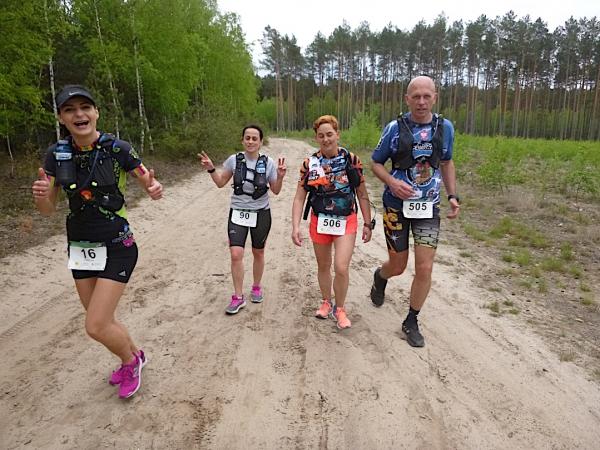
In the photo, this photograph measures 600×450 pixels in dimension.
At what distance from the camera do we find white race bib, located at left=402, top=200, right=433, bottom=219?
3400mm

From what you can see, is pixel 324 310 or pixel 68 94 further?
pixel 324 310

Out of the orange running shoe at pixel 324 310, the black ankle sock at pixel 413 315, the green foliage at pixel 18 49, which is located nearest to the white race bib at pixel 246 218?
the orange running shoe at pixel 324 310

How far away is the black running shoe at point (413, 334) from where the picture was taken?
356cm

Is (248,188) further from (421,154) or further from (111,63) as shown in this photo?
(111,63)

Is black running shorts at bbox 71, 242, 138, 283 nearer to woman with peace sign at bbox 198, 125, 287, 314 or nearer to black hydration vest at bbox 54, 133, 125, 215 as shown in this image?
black hydration vest at bbox 54, 133, 125, 215

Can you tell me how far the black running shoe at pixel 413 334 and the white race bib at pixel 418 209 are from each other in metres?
1.02

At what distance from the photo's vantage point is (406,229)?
3.61m

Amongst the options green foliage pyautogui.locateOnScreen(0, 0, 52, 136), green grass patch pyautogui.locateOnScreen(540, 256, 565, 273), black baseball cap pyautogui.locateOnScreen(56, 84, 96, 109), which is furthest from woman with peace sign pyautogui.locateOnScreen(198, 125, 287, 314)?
green foliage pyautogui.locateOnScreen(0, 0, 52, 136)

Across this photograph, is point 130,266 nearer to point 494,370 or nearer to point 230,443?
point 230,443

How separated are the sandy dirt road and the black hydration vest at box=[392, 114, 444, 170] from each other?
1.65 m

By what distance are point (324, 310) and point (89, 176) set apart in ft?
8.28

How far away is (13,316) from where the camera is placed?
4062 mm

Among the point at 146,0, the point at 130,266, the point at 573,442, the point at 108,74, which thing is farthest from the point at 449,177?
the point at 146,0

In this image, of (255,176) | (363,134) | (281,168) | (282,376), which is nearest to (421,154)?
(281,168)
